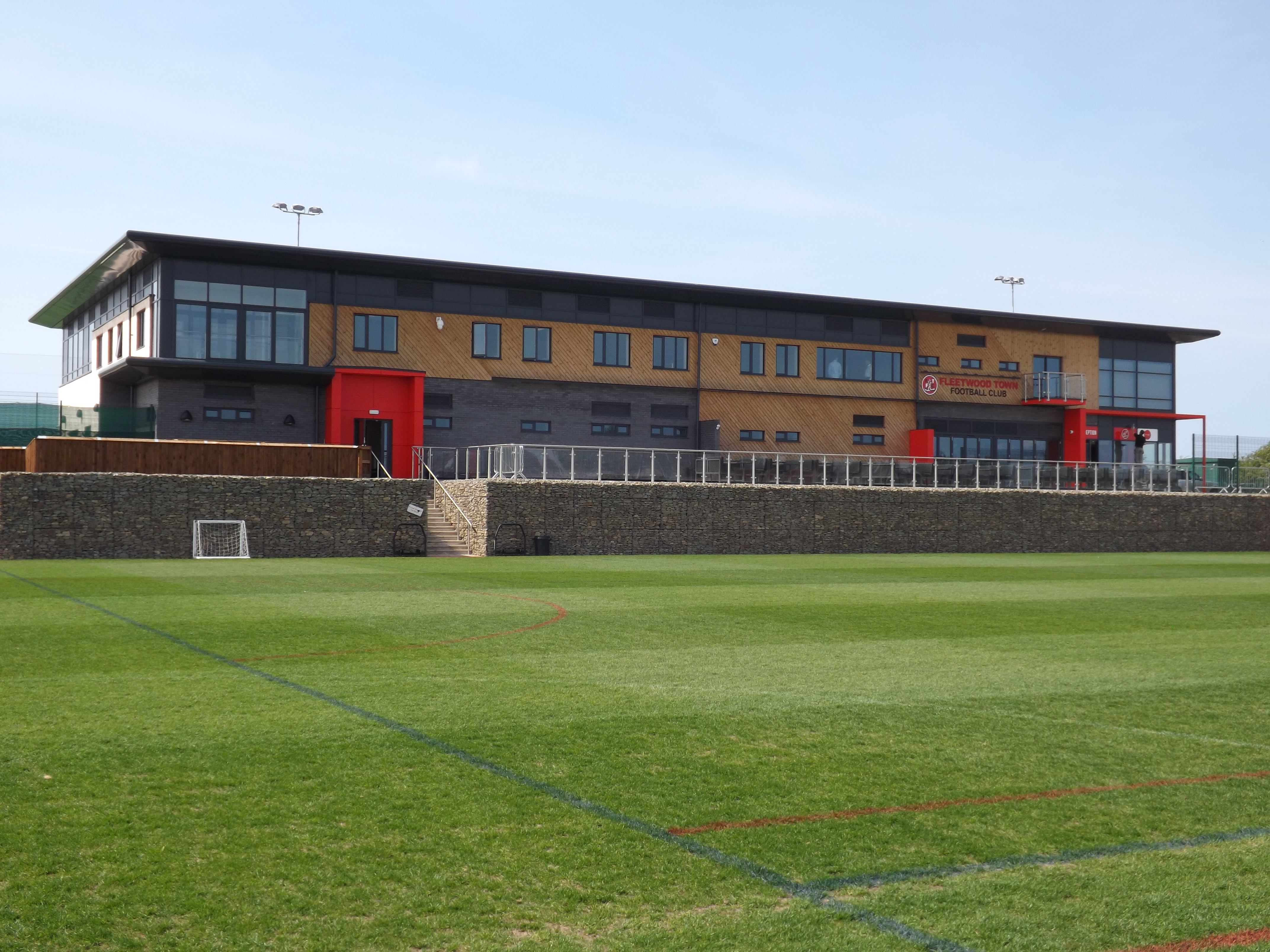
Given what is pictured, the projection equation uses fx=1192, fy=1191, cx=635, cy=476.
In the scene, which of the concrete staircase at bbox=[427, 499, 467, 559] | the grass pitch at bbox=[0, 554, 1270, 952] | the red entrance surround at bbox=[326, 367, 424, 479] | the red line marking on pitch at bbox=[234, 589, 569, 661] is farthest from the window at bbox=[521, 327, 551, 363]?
the grass pitch at bbox=[0, 554, 1270, 952]

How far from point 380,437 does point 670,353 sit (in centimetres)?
1271

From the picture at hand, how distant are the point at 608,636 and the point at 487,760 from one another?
275 inches

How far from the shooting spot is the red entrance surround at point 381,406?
1726 inches

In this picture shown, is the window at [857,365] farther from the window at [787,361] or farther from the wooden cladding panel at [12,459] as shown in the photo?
the wooden cladding panel at [12,459]

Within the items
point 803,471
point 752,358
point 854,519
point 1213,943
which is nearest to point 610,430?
point 752,358

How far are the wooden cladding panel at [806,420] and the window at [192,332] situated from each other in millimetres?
19856

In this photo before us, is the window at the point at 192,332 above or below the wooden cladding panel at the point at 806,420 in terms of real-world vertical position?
above

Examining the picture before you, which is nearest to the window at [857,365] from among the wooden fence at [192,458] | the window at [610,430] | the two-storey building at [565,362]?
the two-storey building at [565,362]

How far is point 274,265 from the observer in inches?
1699

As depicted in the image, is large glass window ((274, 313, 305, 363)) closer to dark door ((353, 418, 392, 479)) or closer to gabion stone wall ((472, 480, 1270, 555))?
dark door ((353, 418, 392, 479))

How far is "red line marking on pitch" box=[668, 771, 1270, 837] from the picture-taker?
22.4 feet

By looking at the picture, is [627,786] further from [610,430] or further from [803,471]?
[610,430]

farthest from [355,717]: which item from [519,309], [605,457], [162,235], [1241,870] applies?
[519,309]

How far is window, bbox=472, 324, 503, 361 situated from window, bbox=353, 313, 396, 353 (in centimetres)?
316
